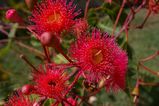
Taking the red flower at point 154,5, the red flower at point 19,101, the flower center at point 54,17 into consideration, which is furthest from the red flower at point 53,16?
the red flower at point 154,5

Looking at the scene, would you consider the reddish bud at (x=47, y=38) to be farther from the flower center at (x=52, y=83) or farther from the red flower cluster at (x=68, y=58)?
the flower center at (x=52, y=83)

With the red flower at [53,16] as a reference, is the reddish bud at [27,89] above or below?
below

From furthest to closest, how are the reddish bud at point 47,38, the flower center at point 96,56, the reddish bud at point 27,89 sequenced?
the flower center at point 96,56 < the reddish bud at point 27,89 < the reddish bud at point 47,38

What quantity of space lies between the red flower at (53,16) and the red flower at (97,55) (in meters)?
0.10

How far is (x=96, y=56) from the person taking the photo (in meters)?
1.62

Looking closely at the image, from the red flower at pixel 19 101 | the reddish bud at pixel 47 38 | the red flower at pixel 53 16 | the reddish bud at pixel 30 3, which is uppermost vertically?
the reddish bud at pixel 30 3

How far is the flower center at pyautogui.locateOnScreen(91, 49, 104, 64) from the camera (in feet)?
5.24

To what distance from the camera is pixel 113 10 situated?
205 centimetres

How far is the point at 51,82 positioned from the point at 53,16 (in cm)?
27

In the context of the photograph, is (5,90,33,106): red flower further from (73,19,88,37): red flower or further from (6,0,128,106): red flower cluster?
(73,19,88,37): red flower

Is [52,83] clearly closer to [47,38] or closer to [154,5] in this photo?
[47,38]

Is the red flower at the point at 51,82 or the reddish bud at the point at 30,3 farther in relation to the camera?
the reddish bud at the point at 30,3

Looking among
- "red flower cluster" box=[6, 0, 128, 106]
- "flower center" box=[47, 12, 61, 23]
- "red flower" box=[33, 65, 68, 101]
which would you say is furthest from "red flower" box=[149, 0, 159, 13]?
"red flower" box=[33, 65, 68, 101]

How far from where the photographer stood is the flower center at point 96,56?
160 centimetres
